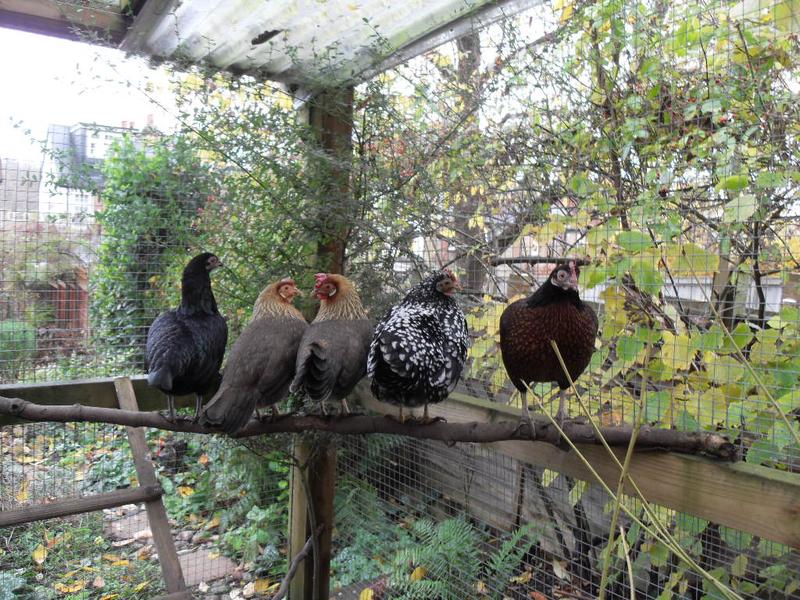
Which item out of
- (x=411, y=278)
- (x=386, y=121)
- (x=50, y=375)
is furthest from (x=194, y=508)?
Answer: (x=386, y=121)

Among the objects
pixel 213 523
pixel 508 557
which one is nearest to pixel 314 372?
pixel 508 557

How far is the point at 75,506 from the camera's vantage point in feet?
6.66

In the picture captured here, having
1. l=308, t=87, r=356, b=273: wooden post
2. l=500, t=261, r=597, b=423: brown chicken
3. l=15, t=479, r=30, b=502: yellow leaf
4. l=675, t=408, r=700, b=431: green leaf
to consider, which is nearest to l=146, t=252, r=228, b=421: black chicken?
l=308, t=87, r=356, b=273: wooden post

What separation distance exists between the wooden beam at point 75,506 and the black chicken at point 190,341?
410 millimetres

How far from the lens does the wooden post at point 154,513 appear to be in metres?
2.05

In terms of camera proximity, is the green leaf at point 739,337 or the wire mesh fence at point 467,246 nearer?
the green leaf at point 739,337

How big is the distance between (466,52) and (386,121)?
415 millimetres

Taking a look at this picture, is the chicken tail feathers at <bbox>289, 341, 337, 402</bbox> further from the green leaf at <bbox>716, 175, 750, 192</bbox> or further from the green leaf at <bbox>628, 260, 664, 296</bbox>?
the green leaf at <bbox>716, 175, 750, 192</bbox>

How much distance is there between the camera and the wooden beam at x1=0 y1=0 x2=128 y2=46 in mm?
2021

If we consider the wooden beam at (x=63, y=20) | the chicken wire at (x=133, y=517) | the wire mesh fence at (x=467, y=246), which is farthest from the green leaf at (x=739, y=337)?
the wooden beam at (x=63, y=20)

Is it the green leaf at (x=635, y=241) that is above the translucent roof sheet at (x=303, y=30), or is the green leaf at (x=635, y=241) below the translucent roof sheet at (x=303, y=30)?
below

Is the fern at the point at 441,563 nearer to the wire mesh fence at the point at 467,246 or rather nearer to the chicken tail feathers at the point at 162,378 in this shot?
the wire mesh fence at the point at 467,246

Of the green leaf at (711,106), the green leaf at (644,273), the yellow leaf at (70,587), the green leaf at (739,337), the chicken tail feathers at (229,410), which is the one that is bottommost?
the yellow leaf at (70,587)

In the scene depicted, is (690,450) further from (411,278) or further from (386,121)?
(386,121)
